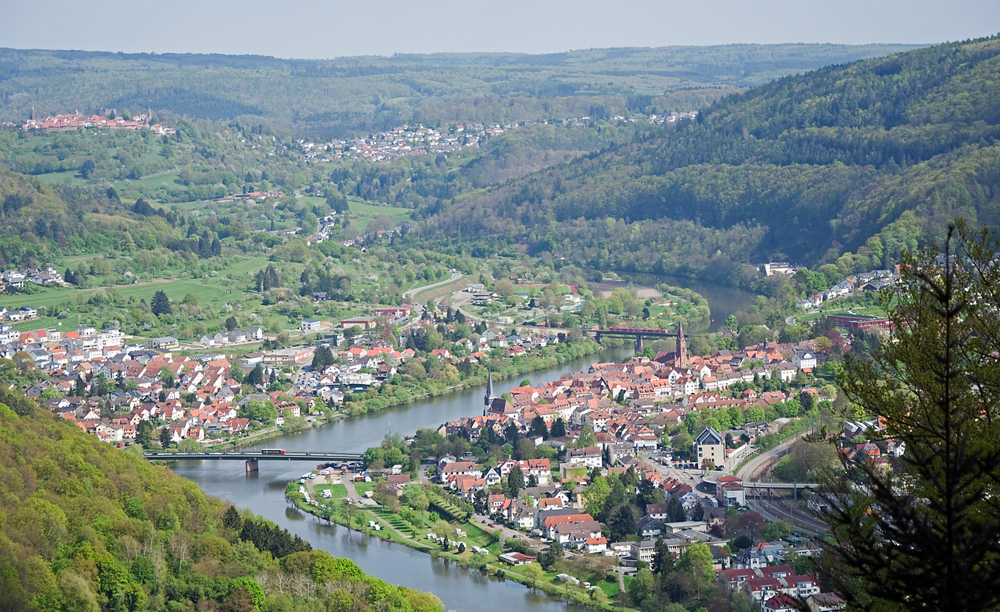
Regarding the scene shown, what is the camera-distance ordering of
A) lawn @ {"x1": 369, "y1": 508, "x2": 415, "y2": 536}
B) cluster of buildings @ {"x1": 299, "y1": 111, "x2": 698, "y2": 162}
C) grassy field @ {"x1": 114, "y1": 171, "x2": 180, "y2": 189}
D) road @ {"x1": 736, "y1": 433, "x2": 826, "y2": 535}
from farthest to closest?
cluster of buildings @ {"x1": 299, "y1": 111, "x2": 698, "y2": 162} < grassy field @ {"x1": 114, "y1": 171, "x2": 180, "y2": 189} < lawn @ {"x1": 369, "y1": 508, "x2": 415, "y2": 536} < road @ {"x1": 736, "y1": 433, "x2": 826, "y2": 535}

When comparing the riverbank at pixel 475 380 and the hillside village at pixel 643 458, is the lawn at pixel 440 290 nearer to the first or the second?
the riverbank at pixel 475 380

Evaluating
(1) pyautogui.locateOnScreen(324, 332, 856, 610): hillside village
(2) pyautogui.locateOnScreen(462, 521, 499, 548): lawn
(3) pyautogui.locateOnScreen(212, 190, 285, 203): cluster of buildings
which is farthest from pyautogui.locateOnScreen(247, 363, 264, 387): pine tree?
(3) pyautogui.locateOnScreen(212, 190, 285, 203): cluster of buildings

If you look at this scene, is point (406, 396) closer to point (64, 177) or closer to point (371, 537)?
point (371, 537)

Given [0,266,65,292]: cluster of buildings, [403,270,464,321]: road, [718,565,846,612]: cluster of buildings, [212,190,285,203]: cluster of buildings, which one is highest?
[718,565,846,612]: cluster of buildings

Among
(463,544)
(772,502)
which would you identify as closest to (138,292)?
(463,544)

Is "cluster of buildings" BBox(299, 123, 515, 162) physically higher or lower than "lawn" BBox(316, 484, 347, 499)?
lower

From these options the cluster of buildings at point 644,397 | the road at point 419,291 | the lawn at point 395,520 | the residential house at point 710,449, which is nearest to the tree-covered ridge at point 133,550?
the lawn at point 395,520

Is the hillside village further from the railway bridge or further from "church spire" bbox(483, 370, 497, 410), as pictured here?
the railway bridge
